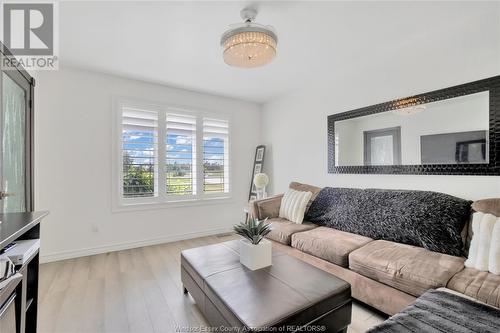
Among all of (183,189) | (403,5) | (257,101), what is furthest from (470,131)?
(183,189)

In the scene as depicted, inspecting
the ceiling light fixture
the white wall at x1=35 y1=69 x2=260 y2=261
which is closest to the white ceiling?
the ceiling light fixture

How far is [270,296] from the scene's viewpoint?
1.41 meters

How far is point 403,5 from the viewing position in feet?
6.36

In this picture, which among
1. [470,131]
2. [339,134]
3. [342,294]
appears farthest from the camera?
[339,134]

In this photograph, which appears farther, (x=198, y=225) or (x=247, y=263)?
(x=198, y=225)

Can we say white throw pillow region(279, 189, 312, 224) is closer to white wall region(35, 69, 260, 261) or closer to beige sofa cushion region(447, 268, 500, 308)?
beige sofa cushion region(447, 268, 500, 308)

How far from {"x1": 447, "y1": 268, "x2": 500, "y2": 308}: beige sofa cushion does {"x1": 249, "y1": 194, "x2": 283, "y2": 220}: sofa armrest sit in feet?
6.65

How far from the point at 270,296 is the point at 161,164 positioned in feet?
9.43

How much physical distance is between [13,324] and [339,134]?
11.3 feet

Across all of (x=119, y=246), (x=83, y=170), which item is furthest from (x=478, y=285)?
(x=83, y=170)

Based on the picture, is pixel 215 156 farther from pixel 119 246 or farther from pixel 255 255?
pixel 255 255

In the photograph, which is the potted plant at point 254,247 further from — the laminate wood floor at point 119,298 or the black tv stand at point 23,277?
the black tv stand at point 23,277

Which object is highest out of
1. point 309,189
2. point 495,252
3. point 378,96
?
point 378,96

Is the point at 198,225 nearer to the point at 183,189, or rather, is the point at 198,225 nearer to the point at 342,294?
the point at 183,189
